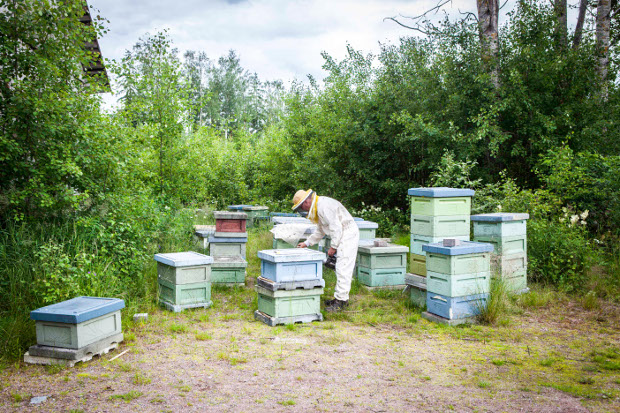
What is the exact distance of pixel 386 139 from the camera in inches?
424

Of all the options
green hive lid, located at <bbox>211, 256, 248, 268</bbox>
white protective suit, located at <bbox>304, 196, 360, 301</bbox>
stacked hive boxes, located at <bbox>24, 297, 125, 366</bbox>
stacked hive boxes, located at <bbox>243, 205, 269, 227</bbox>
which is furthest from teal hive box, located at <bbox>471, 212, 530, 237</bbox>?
stacked hive boxes, located at <bbox>243, 205, 269, 227</bbox>

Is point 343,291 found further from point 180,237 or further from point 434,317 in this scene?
point 180,237

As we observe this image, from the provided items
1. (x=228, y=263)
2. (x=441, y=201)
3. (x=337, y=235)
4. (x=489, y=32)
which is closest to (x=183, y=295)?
(x=228, y=263)

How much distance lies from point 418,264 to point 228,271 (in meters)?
2.75

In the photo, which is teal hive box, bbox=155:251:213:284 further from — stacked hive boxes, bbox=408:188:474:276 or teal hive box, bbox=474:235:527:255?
teal hive box, bbox=474:235:527:255

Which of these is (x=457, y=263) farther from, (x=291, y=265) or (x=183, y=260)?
(x=183, y=260)

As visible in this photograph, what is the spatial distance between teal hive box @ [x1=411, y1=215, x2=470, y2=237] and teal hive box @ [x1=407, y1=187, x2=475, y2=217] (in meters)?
0.05

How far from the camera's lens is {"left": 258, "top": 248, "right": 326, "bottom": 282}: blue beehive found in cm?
508

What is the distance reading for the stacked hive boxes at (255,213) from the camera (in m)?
11.5

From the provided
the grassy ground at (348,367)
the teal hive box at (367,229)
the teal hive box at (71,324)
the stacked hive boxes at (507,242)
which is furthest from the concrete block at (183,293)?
the stacked hive boxes at (507,242)

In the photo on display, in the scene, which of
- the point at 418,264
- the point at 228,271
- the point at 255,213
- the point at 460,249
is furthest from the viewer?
the point at 255,213

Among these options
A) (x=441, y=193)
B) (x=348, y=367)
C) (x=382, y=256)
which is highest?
(x=441, y=193)

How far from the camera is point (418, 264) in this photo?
5832 millimetres

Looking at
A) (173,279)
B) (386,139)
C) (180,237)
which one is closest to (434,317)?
(173,279)
